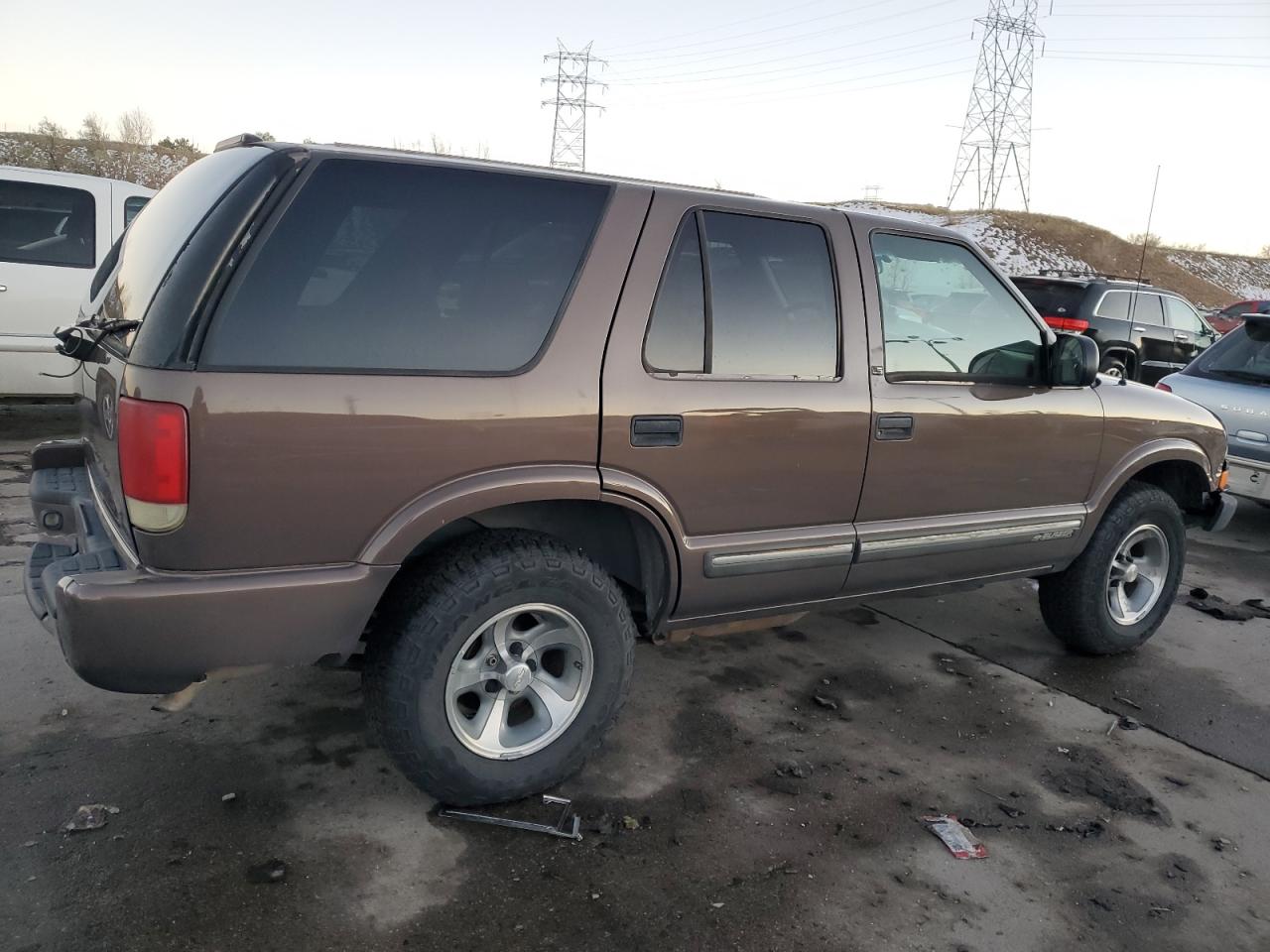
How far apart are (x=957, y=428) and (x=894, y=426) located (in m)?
0.34

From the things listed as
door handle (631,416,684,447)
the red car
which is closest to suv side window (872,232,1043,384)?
door handle (631,416,684,447)

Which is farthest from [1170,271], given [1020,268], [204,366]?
[204,366]

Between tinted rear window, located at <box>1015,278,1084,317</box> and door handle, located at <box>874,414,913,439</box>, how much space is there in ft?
30.5

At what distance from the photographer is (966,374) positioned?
3.77 m

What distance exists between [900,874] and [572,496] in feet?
4.76

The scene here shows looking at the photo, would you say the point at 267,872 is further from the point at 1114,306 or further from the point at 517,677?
the point at 1114,306

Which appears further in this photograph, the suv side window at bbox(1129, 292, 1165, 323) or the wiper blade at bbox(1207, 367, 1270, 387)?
the suv side window at bbox(1129, 292, 1165, 323)

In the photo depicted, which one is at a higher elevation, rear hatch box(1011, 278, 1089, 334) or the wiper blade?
rear hatch box(1011, 278, 1089, 334)

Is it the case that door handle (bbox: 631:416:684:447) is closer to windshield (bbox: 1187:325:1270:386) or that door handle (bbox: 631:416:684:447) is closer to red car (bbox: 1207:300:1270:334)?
windshield (bbox: 1187:325:1270:386)

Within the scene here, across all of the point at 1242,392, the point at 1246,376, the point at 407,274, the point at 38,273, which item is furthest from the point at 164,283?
the point at 1246,376

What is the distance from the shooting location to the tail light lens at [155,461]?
233 cm

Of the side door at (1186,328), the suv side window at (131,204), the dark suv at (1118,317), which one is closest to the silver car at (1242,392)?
the dark suv at (1118,317)

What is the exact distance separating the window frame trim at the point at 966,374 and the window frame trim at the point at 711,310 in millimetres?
190

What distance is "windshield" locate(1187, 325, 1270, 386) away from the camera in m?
7.25
